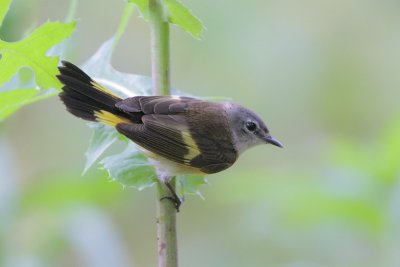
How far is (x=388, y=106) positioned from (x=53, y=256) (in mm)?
4476

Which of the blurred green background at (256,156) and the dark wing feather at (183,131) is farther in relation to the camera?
the blurred green background at (256,156)

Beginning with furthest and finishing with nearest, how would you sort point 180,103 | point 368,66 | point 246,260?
point 368,66
point 246,260
point 180,103

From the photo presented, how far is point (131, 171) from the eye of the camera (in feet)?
7.38

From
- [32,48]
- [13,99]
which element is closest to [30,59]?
[32,48]

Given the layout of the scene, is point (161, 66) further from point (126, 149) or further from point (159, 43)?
point (126, 149)

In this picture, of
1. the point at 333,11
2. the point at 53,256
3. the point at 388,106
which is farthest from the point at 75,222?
the point at 333,11

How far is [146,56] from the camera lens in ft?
22.9

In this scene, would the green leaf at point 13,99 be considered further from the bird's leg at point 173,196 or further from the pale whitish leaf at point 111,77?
the bird's leg at point 173,196

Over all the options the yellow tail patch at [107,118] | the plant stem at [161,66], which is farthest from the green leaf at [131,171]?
the yellow tail patch at [107,118]

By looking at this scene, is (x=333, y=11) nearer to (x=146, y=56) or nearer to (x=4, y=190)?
(x=146, y=56)

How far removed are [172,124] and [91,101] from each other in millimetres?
451

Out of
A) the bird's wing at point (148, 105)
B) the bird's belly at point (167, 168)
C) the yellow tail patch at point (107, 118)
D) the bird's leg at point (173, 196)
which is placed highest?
the bird's wing at point (148, 105)

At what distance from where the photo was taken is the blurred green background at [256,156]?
3.39 meters

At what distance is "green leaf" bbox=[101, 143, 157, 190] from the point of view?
2209 millimetres
